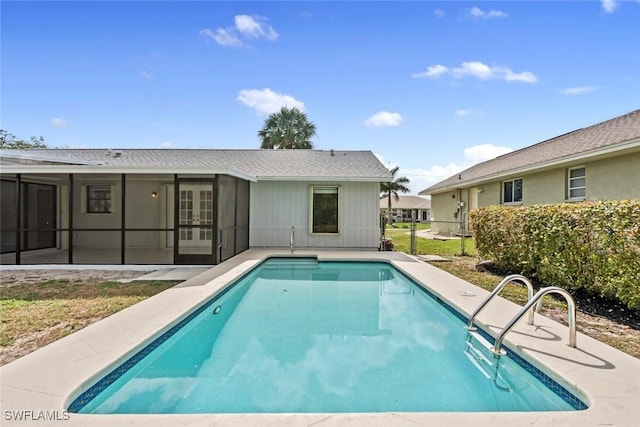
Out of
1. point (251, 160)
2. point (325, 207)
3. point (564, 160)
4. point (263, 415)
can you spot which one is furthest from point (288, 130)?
point (263, 415)

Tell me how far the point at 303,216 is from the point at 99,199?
781 centimetres

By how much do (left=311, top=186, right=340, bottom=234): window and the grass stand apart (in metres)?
6.10

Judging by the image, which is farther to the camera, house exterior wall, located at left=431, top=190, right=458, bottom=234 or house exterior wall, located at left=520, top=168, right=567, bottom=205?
house exterior wall, located at left=431, top=190, right=458, bottom=234

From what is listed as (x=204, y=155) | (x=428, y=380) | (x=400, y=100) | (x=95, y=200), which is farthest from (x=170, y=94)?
(x=428, y=380)

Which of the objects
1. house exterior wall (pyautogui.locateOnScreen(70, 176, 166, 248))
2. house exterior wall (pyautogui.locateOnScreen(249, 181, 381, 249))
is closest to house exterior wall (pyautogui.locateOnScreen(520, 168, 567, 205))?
house exterior wall (pyautogui.locateOnScreen(249, 181, 381, 249))

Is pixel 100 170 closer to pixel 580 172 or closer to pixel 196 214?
pixel 196 214

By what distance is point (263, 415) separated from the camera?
8.52 feet

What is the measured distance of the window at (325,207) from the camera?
12.3 m

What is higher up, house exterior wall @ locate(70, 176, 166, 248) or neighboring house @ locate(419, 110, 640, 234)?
A: neighboring house @ locate(419, 110, 640, 234)

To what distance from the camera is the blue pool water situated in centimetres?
309

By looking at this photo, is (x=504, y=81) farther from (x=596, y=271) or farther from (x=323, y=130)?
(x=323, y=130)

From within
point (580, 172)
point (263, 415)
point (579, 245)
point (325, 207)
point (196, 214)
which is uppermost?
→ point (580, 172)

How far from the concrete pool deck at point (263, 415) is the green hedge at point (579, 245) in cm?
155

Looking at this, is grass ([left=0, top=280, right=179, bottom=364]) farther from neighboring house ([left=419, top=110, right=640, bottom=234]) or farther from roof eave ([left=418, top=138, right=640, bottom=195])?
roof eave ([left=418, top=138, right=640, bottom=195])
